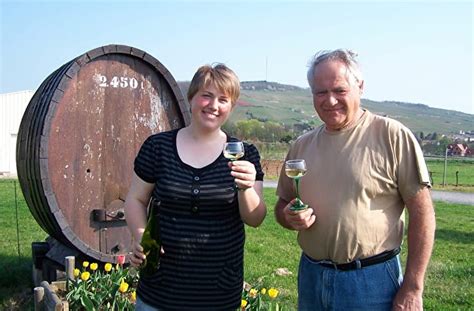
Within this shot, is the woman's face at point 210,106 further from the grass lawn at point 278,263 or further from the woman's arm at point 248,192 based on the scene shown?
A: the grass lawn at point 278,263

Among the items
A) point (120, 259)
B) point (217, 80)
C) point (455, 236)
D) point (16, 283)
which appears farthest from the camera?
point (455, 236)

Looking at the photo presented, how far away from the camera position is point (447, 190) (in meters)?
27.3

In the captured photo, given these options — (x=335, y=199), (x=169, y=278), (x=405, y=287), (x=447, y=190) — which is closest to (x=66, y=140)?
(x=169, y=278)

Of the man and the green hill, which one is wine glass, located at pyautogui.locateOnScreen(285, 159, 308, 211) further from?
the green hill

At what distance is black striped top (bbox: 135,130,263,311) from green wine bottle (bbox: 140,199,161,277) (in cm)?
3

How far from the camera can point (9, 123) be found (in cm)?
3366

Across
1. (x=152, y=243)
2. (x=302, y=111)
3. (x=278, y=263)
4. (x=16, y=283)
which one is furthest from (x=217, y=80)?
(x=302, y=111)

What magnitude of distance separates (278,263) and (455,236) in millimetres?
5094

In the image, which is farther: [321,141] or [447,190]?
[447,190]

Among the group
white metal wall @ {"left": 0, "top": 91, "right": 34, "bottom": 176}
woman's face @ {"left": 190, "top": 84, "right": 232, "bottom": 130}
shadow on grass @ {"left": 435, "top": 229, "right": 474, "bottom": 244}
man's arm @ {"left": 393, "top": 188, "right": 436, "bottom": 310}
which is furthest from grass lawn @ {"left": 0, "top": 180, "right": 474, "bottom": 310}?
white metal wall @ {"left": 0, "top": 91, "right": 34, "bottom": 176}

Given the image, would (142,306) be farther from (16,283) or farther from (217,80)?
(16,283)

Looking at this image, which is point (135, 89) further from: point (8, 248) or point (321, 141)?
point (8, 248)

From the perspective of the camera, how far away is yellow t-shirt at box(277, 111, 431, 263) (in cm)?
294

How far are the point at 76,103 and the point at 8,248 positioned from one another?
428cm
